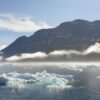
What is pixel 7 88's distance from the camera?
263 feet

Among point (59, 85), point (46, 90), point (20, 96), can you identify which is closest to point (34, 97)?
point (20, 96)

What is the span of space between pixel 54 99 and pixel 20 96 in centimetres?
611

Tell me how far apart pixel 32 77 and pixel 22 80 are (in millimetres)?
2398

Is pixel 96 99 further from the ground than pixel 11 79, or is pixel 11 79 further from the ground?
pixel 11 79

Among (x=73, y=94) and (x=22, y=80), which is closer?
(x=73, y=94)

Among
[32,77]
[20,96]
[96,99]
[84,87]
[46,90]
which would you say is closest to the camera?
[96,99]

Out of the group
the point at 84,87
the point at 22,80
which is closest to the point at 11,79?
the point at 22,80

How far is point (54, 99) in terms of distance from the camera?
68.8m

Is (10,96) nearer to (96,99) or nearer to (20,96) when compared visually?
(20,96)

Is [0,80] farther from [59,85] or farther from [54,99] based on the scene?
[54,99]

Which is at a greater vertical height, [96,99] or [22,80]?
[22,80]

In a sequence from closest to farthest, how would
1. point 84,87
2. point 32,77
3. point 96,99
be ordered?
point 96,99, point 84,87, point 32,77

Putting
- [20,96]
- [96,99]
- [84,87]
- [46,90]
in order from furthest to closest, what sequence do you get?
1. [84,87]
2. [46,90]
3. [20,96]
4. [96,99]

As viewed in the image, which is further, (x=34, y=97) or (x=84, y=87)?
(x=84, y=87)
